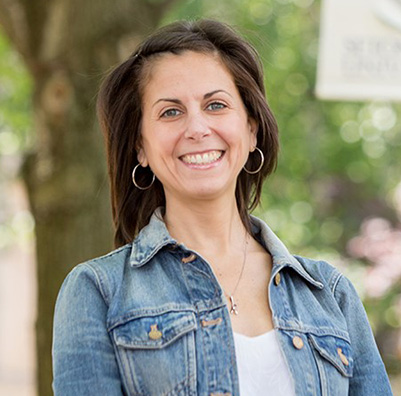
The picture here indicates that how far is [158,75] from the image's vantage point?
2.49 m

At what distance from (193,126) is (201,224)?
0.29m

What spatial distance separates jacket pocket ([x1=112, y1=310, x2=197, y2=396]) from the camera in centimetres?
223

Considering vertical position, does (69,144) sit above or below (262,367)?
above

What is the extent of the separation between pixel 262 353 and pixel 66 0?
3.30 metres

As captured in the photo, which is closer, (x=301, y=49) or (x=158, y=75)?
(x=158, y=75)

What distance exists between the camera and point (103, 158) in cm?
507

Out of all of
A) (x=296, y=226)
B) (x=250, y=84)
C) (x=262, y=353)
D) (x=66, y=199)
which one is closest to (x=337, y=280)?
(x=262, y=353)

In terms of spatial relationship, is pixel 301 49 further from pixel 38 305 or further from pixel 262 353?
pixel 262 353

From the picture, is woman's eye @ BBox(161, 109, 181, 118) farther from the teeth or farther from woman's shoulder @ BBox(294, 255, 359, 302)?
woman's shoulder @ BBox(294, 255, 359, 302)

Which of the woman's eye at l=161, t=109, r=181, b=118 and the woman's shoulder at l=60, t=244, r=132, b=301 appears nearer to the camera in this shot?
the woman's shoulder at l=60, t=244, r=132, b=301

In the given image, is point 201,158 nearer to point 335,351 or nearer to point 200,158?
point 200,158

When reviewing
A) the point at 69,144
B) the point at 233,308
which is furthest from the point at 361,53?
the point at 233,308

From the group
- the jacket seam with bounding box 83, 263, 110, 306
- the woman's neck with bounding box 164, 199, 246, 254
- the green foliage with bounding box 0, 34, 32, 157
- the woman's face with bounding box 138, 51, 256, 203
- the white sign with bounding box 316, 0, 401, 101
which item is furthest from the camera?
the green foliage with bounding box 0, 34, 32, 157

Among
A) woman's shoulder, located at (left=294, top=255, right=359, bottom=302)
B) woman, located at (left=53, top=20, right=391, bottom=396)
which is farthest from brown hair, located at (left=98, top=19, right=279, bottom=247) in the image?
woman's shoulder, located at (left=294, top=255, right=359, bottom=302)
